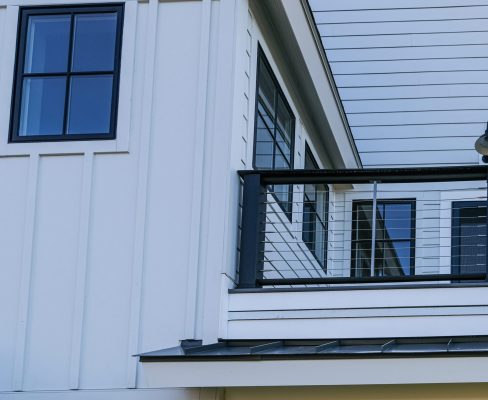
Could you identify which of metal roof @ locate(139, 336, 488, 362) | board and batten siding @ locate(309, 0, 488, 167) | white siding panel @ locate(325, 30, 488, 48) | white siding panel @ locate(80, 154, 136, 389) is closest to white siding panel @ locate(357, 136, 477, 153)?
board and batten siding @ locate(309, 0, 488, 167)

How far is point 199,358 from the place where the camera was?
7246mm

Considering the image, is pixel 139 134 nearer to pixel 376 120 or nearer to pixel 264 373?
pixel 264 373

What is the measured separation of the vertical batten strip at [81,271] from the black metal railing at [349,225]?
40.8 inches

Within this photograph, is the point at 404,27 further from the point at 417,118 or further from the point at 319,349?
the point at 319,349

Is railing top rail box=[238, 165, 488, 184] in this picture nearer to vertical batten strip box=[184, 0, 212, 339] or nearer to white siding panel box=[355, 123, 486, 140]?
vertical batten strip box=[184, 0, 212, 339]

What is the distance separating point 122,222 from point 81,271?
0.43 m

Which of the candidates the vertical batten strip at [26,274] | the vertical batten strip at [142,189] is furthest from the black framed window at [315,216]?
the vertical batten strip at [26,274]

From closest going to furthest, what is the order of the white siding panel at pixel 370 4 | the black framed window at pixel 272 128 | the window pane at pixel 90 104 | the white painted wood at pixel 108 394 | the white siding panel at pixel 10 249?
the white painted wood at pixel 108 394 → the white siding panel at pixel 10 249 → the window pane at pixel 90 104 → the black framed window at pixel 272 128 → the white siding panel at pixel 370 4

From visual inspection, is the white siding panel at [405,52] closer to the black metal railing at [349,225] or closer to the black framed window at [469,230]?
the black metal railing at [349,225]

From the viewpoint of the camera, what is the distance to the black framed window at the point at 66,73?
Result: 8.64 metres

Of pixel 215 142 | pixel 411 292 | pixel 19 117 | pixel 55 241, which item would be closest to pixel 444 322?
pixel 411 292

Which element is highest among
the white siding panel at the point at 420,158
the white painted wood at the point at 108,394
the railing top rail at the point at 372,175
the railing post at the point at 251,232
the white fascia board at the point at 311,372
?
the white siding panel at the point at 420,158

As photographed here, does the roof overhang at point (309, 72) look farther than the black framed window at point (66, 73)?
Yes

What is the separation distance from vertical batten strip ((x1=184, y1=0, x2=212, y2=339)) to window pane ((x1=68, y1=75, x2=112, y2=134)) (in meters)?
0.66
